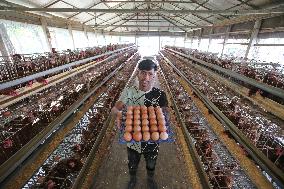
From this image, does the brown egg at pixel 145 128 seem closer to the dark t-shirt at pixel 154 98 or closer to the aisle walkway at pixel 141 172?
the dark t-shirt at pixel 154 98

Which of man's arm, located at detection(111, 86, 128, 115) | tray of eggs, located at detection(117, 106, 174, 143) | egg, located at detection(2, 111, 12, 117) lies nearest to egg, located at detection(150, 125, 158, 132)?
tray of eggs, located at detection(117, 106, 174, 143)

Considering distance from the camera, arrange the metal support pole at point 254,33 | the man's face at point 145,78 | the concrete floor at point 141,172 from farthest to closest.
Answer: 1. the metal support pole at point 254,33
2. the concrete floor at point 141,172
3. the man's face at point 145,78

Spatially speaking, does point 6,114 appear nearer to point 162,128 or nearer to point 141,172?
point 141,172

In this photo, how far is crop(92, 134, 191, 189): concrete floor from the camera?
304cm

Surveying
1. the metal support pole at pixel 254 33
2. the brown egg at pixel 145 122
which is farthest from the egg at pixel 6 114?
the metal support pole at pixel 254 33

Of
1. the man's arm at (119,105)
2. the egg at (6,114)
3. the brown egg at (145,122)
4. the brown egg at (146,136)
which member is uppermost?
the man's arm at (119,105)

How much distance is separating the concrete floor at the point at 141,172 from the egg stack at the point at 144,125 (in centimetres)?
140

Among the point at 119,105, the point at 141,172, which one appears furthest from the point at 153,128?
the point at 141,172

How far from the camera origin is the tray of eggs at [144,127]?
1.99m

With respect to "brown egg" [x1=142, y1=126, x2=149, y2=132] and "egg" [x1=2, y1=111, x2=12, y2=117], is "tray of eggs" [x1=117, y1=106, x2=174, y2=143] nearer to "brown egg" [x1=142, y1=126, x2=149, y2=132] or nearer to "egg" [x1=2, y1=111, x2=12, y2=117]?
"brown egg" [x1=142, y1=126, x2=149, y2=132]

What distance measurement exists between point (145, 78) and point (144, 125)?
0.65 metres

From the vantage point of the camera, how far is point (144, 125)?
2.18 meters

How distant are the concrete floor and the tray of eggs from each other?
4.34 feet

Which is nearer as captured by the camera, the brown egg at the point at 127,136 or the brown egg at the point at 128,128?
the brown egg at the point at 127,136
